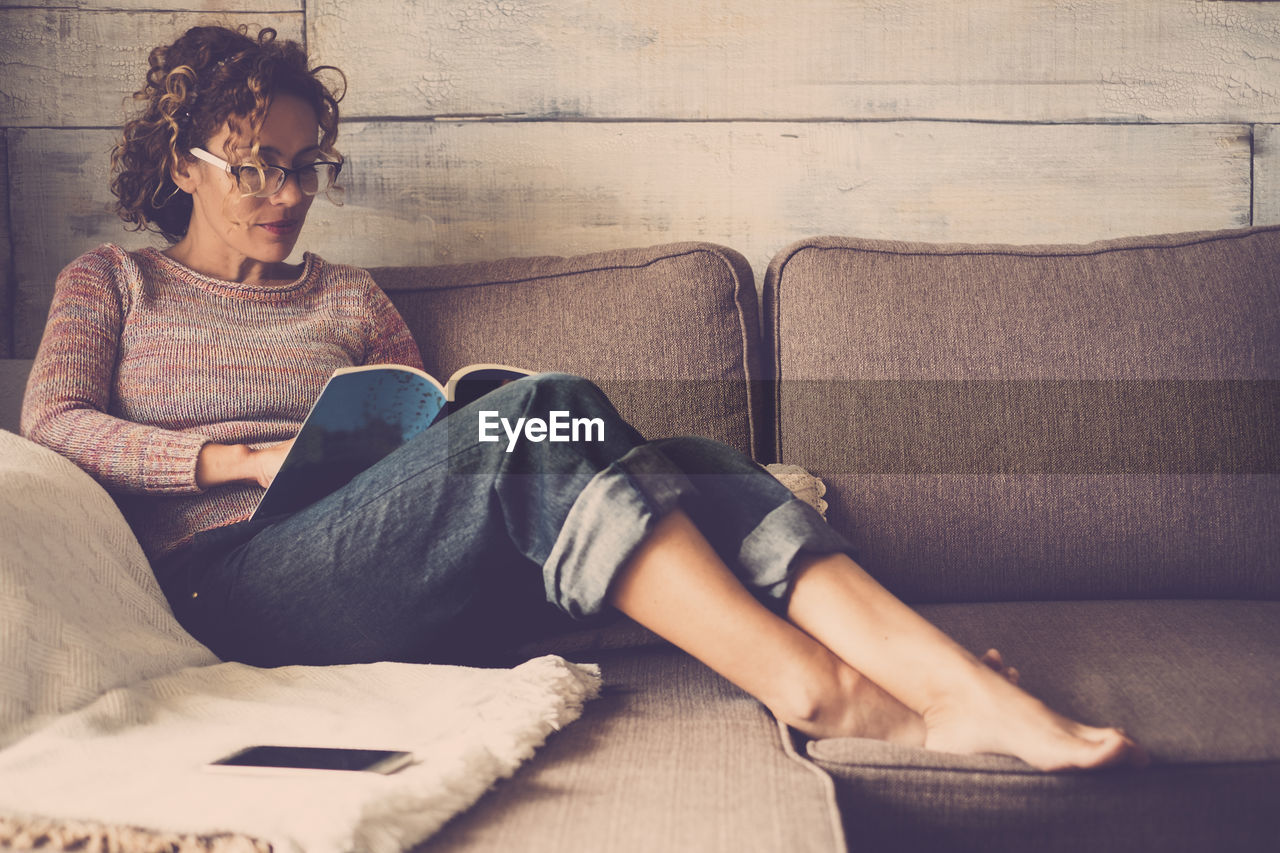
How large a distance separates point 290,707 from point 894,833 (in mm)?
524

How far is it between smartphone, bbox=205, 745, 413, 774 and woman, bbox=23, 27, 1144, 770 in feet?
0.73

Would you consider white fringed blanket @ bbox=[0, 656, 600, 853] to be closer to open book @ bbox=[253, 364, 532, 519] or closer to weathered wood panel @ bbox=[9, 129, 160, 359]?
open book @ bbox=[253, 364, 532, 519]

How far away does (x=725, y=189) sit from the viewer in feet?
5.25

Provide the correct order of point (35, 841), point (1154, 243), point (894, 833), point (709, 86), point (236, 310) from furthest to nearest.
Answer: point (709, 86) < point (1154, 243) < point (236, 310) < point (894, 833) < point (35, 841)

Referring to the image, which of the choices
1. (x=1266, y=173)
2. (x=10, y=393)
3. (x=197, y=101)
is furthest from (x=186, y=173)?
(x=1266, y=173)

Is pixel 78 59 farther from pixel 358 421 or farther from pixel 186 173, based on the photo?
pixel 358 421

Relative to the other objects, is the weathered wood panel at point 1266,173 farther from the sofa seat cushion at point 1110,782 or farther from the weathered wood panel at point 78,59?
the weathered wood panel at point 78,59

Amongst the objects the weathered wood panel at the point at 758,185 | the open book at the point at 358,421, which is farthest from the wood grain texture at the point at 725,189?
the open book at the point at 358,421

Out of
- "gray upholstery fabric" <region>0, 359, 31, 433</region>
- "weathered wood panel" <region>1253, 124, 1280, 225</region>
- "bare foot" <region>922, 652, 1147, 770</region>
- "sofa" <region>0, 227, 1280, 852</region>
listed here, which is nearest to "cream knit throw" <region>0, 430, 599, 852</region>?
"sofa" <region>0, 227, 1280, 852</region>

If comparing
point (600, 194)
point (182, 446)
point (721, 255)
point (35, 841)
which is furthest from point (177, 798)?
point (600, 194)

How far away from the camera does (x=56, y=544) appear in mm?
840

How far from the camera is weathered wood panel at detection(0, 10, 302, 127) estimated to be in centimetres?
151

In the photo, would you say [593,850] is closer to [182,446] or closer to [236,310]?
[182,446]

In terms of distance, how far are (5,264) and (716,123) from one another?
4.02ft
